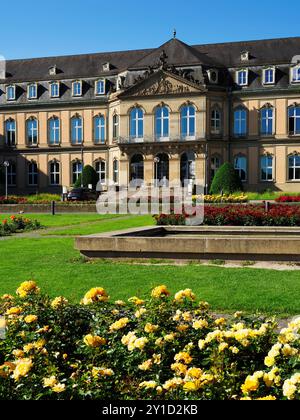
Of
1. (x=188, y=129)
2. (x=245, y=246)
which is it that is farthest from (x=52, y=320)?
(x=188, y=129)

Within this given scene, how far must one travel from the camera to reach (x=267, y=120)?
49031 millimetres

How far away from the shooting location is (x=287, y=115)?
48.3 metres

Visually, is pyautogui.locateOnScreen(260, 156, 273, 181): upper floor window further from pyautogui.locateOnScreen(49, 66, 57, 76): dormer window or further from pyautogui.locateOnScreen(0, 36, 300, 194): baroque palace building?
pyautogui.locateOnScreen(49, 66, 57, 76): dormer window

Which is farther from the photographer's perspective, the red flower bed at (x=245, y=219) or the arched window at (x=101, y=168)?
the arched window at (x=101, y=168)

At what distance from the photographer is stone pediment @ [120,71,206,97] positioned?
47.6 metres

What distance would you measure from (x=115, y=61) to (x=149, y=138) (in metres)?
11.8

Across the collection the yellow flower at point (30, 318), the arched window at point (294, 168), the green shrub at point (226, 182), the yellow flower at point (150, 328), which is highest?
the arched window at point (294, 168)

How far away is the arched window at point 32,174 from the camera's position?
57188 mm

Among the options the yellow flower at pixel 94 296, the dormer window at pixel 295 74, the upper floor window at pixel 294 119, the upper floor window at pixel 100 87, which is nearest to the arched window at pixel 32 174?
the upper floor window at pixel 100 87

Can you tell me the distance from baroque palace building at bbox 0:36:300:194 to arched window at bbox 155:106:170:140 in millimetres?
89

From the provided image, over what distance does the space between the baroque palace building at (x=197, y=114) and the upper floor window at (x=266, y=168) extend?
88 millimetres

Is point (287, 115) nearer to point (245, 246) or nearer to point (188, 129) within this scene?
point (188, 129)

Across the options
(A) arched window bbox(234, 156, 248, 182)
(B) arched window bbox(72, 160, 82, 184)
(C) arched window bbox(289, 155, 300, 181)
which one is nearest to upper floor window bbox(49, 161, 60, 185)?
(B) arched window bbox(72, 160, 82, 184)

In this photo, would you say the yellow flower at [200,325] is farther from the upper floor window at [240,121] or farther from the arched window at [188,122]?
the upper floor window at [240,121]
